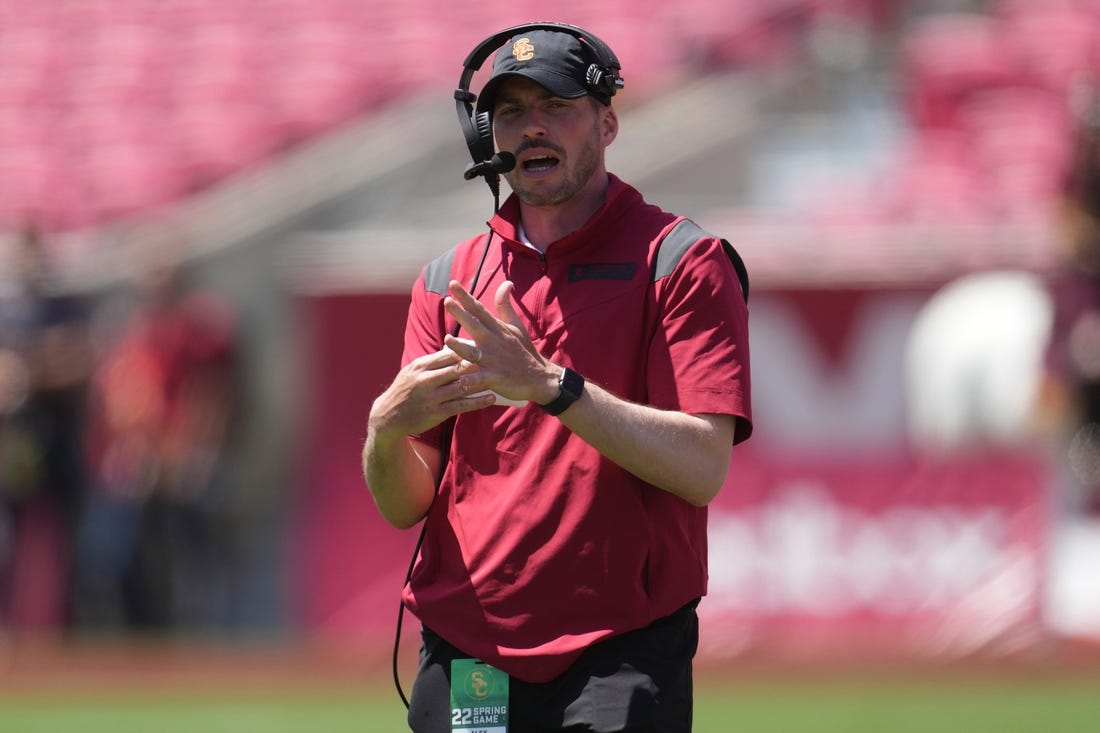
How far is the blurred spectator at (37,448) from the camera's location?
956 cm

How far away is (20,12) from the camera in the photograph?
15.3m

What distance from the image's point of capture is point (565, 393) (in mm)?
2881

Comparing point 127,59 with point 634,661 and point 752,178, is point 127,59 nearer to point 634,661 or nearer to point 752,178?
point 752,178

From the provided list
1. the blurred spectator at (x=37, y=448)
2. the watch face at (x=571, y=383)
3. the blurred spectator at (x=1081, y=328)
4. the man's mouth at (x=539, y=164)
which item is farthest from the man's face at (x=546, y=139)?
the blurred spectator at (x=37, y=448)

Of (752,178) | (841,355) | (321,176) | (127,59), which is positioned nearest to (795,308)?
(841,355)

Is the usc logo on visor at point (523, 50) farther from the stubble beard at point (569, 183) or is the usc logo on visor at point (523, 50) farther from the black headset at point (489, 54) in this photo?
the stubble beard at point (569, 183)

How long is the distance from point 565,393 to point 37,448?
289 inches

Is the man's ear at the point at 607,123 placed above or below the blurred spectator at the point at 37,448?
below

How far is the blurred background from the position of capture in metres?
8.63

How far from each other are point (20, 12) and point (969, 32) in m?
8.51

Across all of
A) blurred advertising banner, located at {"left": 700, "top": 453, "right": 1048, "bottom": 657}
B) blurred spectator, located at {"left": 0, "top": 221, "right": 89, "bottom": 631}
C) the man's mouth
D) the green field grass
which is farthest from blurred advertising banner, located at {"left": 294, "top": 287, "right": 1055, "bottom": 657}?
the man's mouth

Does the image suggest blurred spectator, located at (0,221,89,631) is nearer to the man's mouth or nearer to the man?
the man

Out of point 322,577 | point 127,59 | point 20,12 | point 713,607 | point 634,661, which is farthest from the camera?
point 20,12

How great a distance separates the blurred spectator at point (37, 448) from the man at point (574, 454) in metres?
6.87
